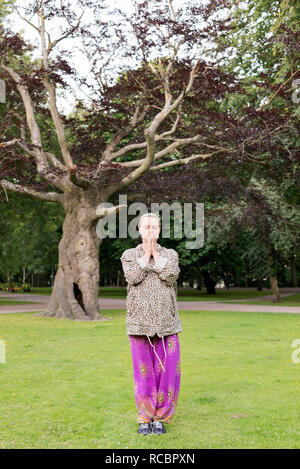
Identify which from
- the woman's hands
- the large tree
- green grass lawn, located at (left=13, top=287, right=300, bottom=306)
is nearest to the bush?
green grass lawn, located at (left=13, top=287, right=300, bottom=306)

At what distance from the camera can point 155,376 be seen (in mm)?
5316

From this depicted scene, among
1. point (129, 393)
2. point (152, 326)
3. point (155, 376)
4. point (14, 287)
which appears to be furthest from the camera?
point (14, 287)

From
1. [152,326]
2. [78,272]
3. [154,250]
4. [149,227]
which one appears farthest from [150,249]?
[78,272]

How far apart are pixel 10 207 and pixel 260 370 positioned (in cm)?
1873

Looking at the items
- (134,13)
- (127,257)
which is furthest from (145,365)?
(134,13)

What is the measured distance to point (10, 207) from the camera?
24922mm

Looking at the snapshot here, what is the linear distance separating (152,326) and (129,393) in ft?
7.21

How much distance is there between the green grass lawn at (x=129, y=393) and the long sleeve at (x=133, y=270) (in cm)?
151

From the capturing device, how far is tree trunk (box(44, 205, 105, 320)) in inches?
733

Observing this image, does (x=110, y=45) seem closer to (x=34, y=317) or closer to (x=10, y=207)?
(x=10, y=207)

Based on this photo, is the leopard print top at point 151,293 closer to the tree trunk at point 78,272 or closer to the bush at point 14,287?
the tree trunk at point 78,272

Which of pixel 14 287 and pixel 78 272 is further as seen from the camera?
pixel 14 287

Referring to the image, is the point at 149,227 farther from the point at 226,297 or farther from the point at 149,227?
the point at 226,297

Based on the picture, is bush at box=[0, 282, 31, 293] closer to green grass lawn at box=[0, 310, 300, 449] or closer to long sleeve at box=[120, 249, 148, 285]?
green grass lawn at box=[0, 310, 300, 449]
